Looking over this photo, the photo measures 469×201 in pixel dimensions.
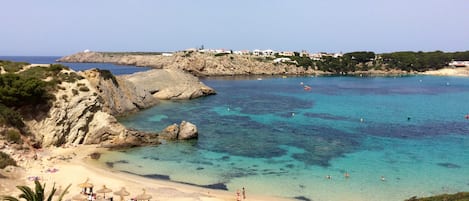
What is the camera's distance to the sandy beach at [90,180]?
25047mm

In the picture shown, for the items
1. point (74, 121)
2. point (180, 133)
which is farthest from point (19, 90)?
point (180, 133)

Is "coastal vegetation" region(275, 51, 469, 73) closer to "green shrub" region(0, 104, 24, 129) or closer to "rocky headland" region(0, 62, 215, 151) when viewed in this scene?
"rocky headland" region(0, 62, 215, 151)

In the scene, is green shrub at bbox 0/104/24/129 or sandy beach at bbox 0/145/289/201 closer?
sandy beach at bbox 0/145/289/201

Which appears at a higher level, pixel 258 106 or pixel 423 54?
pixel 423 54

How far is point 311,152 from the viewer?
37.4 metres

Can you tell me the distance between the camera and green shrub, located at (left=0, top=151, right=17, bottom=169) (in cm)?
2685

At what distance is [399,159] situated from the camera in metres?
35.4

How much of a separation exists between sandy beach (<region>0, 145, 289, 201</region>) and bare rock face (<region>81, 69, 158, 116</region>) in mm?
17277

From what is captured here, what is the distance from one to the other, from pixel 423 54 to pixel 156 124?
17164 cm

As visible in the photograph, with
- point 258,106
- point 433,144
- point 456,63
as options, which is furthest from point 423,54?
point 433,144

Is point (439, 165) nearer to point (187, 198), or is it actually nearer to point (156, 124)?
point (187, 198)

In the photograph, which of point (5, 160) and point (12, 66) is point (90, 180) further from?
point (12, 66)

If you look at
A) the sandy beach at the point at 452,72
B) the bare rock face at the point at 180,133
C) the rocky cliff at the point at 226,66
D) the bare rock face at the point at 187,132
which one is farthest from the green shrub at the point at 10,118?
the sandy beach at the point at 452,72

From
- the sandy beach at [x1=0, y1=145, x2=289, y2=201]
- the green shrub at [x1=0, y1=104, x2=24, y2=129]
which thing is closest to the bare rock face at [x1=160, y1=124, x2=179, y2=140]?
the sandy beach at [x1=0, y1=145, x2=289, y2=201]
